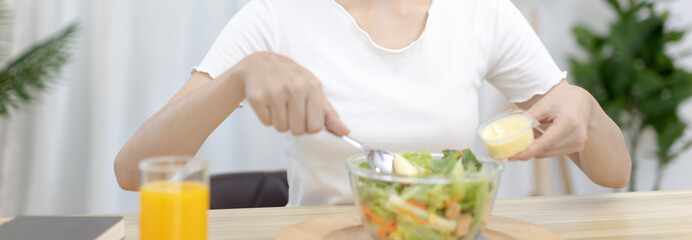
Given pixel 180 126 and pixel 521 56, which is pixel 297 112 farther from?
pixel 521 56

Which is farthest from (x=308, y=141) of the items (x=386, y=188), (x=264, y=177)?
(x=386, y=188)

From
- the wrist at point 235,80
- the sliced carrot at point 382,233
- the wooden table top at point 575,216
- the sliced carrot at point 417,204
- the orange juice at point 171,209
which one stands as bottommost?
the wooden table top at point 575,216

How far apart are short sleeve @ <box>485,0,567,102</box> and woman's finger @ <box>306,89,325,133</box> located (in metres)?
0.67

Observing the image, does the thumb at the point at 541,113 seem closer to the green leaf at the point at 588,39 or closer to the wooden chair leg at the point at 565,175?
the green leaf at the point at 588,39

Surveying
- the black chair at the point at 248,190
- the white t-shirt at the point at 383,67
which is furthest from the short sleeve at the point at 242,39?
the black chair at the point at 248,190

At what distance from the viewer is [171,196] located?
589 millimetres

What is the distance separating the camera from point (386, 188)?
0.69 metres

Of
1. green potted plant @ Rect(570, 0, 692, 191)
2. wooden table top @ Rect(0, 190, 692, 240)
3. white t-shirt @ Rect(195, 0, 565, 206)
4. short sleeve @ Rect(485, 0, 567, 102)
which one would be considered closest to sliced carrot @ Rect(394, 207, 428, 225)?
wooden table top @ Rect(0, 190, 692, 240)

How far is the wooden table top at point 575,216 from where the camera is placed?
89cm

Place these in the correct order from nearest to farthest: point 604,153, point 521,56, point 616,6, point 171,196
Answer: point 171,196 < point 604,153 < point 521,56 < point 616,6

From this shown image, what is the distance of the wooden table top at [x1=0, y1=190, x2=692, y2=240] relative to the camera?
891mm

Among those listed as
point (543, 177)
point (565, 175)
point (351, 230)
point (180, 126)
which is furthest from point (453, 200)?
point (565, 175)

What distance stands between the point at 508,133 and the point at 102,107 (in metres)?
2.05

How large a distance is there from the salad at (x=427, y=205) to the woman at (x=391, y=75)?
1.25 ft
